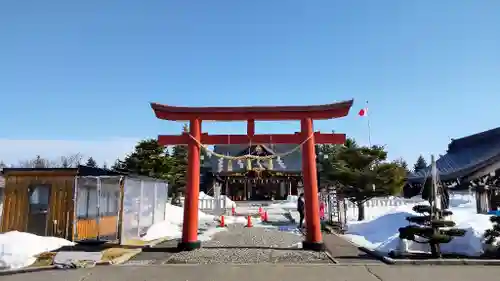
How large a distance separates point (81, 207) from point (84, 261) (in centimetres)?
501

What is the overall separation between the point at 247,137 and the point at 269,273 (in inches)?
211

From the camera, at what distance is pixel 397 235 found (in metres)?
11.6

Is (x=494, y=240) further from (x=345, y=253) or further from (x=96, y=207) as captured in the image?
(x=96, y=207)

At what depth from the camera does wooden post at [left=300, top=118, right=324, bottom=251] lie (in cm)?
1116

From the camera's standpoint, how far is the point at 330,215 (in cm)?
1964

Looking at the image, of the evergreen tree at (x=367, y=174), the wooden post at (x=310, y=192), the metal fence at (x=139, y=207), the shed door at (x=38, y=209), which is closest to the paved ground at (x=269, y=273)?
the wooden post at (x=310, y=192)

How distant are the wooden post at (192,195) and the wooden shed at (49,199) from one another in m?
2.85

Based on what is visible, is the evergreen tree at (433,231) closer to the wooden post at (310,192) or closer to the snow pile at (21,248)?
the wooden post at (310,192)

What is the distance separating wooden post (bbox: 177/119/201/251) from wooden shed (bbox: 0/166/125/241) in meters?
2.85

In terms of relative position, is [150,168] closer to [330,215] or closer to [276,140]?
[330,215]

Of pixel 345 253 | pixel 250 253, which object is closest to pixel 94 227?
pixel 250 253

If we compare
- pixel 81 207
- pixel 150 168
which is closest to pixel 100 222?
pixel 81 207

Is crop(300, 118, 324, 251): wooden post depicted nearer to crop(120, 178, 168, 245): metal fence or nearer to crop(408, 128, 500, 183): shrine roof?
crop(120, 178, 168, 245): metal fence

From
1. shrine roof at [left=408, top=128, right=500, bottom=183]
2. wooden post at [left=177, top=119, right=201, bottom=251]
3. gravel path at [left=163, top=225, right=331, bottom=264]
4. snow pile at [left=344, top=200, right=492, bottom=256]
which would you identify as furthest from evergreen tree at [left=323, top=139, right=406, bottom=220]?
wooden post at [left=177, top=119, right=201, bottom=251]
